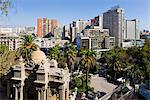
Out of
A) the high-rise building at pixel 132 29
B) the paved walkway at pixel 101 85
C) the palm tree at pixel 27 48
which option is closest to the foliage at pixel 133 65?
the paved walkway at pixel 101 85

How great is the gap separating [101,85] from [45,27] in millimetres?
71230

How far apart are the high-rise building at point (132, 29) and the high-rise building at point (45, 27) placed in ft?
86.7

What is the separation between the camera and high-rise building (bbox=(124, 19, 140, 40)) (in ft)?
276

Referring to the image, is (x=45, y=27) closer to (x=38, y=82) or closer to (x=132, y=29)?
(x=132, y=29)

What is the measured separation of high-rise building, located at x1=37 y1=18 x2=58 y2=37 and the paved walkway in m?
63.6

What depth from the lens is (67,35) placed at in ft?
311

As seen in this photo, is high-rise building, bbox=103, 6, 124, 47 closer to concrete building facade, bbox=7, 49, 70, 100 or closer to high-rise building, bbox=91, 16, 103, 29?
high-rise building, bbox=91, 16, 103, 29

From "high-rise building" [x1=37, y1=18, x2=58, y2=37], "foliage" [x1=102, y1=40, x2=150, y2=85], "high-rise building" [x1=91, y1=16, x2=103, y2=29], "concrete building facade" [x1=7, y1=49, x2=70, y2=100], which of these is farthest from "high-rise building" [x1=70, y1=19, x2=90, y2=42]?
"concrete building facade" [x1=7, y1=49, x2=70, y2=100]

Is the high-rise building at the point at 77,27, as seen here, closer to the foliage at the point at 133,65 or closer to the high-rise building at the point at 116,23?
the high-rise building at the point at 116,23

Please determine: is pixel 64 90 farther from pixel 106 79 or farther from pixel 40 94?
pixel 106 79

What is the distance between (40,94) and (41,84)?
18.3 inches

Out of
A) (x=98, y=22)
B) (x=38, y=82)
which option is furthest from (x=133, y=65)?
(x=98, y=22)

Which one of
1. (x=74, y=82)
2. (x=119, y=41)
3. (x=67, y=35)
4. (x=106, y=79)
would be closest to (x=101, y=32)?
(x=119, y=41)

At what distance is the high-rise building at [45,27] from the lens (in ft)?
316
